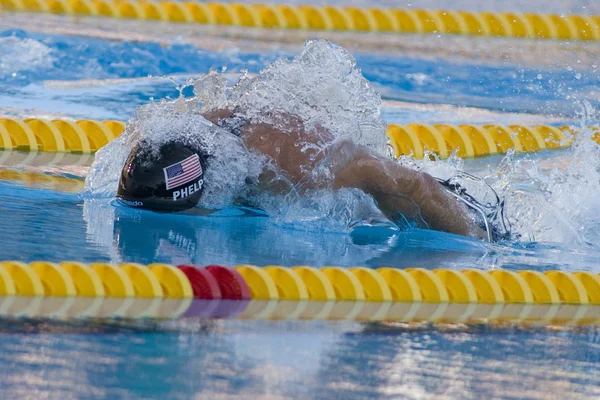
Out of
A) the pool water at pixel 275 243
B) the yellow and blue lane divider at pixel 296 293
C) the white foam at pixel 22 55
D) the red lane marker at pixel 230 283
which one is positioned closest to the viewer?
the pool water at pixel 275 243

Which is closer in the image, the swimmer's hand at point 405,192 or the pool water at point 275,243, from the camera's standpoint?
the pool water at point 275,243

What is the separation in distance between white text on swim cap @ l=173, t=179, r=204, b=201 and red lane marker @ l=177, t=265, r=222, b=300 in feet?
1.67

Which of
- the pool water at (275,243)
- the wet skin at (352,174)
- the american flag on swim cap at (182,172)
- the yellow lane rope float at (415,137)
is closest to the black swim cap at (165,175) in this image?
the american flag on swim cap at (182,172)

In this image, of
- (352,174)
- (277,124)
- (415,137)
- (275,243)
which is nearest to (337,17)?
(415,137)

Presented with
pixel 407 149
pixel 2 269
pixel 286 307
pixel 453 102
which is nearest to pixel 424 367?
pixel 286 307

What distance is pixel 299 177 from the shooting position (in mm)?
3697

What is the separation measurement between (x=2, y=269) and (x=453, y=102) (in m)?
3.58

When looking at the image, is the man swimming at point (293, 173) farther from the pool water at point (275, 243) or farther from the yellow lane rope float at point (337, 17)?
the yellow lane rope float at point (337, 17)

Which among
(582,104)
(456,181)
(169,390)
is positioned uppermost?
(582,104)

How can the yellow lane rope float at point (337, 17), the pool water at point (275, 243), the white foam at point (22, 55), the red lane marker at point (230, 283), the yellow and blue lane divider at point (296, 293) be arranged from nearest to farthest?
the pool water at point (275, 243) < the yellow and blue lane divider at point (296, 293) < the red lane marker at point (230, 283) < the white foam at point (22, 55) < the yellow lane rope float at point (337, 17)

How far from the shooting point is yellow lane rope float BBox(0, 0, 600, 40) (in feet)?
22.2

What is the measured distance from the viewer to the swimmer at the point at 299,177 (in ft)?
11.6

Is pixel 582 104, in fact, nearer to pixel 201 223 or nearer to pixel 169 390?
pixel 201 223

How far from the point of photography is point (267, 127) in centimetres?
375
